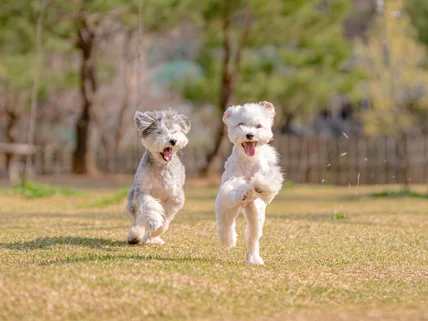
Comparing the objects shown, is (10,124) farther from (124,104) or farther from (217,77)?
(217,77)

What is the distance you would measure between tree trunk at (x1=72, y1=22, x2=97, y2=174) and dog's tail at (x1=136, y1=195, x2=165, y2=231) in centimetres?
1769

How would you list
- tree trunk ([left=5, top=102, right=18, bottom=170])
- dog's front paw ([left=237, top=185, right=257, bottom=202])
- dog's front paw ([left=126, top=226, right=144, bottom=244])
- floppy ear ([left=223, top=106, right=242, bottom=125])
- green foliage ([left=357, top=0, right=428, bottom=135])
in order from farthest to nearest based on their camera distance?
tree trunk ([left=5, top=102, right=18, bottom=170])
green foliage ([left=357, top=0, right=428, bottom=135])
dog's front paw ([left=126, top=226, right=144, bottom=244])
floppy ear ([left=223, top=106, right=242, bottom=125])
dog's front paw ([left=237, top=185, right=257, bottom=202])

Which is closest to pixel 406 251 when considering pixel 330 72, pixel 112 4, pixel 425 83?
pixel 112 4

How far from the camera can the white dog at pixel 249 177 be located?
6156mm

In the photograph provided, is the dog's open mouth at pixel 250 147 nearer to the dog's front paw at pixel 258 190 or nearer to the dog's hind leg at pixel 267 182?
the dog's hind leg at pixel 267 182

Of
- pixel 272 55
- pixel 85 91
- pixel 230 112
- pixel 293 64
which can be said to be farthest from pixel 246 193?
pixel 272 55

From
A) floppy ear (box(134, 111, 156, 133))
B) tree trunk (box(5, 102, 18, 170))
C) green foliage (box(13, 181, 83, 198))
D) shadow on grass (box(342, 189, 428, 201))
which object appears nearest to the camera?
floppy ear (box(134, 111, 156, 133))

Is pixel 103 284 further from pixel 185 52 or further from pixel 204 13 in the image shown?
pixel 185 52

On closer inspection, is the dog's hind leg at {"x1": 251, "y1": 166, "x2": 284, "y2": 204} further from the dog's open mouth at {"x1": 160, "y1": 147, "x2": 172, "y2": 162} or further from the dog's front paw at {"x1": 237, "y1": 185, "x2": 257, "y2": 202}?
the dog's open mouth at {"x1": 160, "y1": 147, "x2": 172, "y2": 162}

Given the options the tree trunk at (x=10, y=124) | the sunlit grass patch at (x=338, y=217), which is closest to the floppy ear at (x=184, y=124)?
the sunlit grass patch at (x=338, y=217)

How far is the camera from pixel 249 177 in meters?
6.46

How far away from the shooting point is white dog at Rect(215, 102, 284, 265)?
242 inches

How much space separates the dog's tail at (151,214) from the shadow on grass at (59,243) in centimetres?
72

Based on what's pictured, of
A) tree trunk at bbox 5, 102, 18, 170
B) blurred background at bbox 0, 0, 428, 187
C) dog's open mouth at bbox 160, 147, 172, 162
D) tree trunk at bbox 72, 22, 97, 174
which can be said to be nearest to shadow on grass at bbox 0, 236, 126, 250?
dog's open mouth at bbox 160, 147, 172, 162
